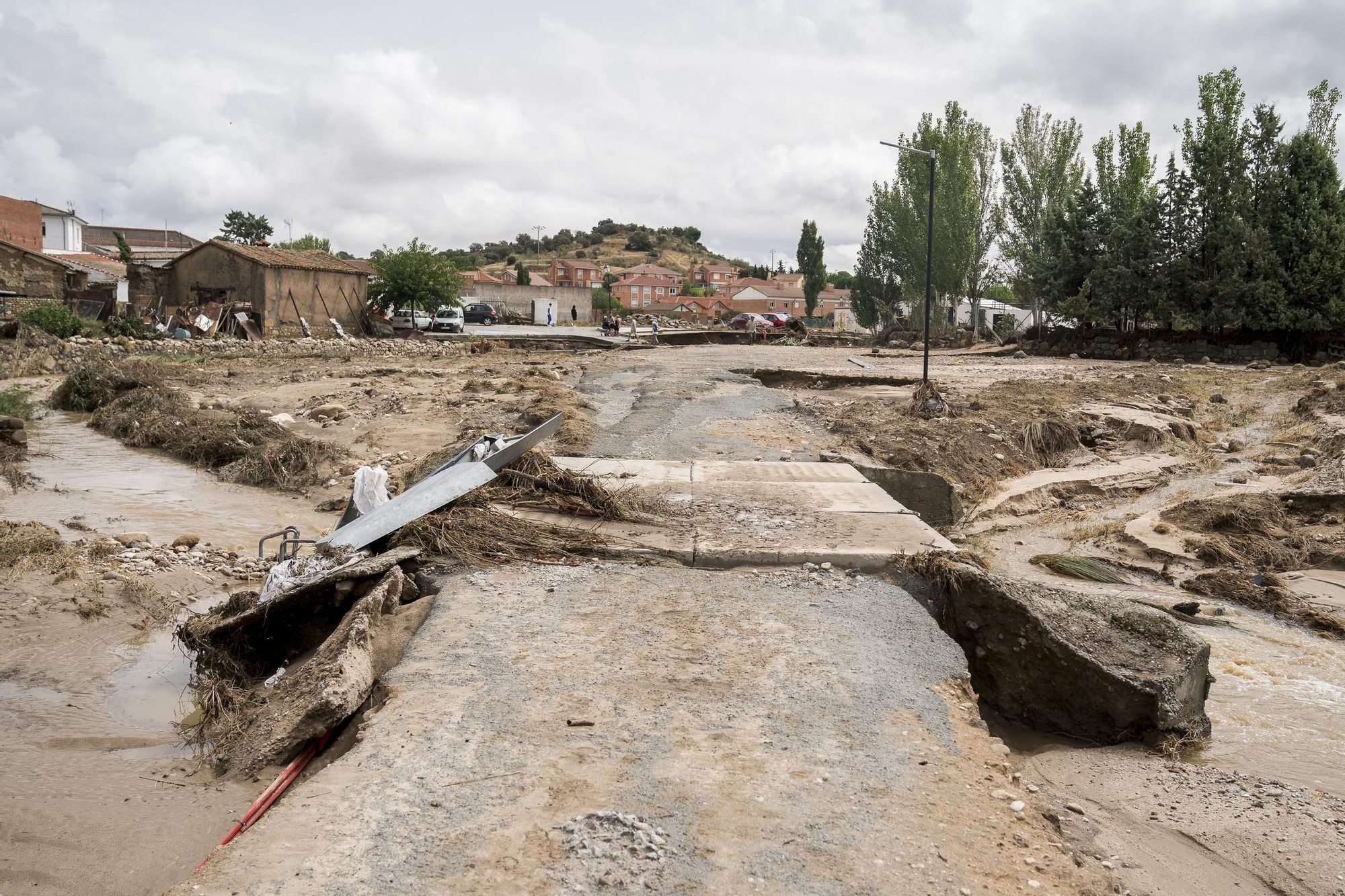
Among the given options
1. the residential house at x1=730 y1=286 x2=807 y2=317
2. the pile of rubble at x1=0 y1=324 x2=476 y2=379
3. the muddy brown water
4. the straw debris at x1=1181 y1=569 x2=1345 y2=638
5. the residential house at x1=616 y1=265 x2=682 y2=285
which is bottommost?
the muddy brown water

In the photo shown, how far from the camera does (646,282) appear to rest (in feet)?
320

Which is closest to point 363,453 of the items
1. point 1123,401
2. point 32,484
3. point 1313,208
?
point 32,484

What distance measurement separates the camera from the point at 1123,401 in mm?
17156

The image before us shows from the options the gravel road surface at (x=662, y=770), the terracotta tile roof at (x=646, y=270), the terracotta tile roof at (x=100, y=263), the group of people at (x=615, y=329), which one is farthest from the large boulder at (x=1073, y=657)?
the terracotta tile roof at (x=646, y=270)

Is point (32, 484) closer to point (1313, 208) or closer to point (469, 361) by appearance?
point (469, 361)

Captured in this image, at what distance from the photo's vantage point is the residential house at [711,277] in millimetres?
112500

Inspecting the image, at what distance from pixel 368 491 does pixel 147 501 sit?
542cm

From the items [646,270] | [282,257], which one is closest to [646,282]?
[646,270]

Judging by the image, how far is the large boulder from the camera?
5.17 metres

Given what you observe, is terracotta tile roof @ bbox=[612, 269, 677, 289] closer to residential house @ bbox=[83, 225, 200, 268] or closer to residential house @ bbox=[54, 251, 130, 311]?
residential house @ bbox=[83, 225, 200, 268]

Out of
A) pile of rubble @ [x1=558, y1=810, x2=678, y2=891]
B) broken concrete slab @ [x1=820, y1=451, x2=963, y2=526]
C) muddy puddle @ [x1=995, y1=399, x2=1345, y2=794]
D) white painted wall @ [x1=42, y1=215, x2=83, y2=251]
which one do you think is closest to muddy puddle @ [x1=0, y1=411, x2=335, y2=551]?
broken concrete slab @ [x1=820, y1=451, x2=963, y2=526]

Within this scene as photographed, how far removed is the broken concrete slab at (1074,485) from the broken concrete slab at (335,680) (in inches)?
309

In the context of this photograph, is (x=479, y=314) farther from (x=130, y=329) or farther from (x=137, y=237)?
(x=137, y=237)

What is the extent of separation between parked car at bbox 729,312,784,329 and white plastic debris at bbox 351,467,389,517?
127ft
